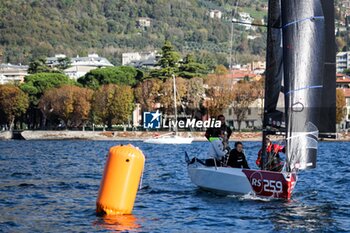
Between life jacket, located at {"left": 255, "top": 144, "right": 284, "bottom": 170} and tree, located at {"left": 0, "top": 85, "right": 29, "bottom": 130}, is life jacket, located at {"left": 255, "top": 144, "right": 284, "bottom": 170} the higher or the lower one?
the lower one

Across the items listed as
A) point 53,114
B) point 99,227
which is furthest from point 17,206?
point 53,114

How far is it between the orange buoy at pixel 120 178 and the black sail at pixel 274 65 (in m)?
5.41

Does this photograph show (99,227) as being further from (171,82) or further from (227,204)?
(171,82)

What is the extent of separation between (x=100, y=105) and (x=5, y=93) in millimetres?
17922

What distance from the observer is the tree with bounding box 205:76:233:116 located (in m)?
115

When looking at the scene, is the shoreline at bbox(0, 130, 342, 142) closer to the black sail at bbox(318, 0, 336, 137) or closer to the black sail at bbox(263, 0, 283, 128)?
the black sail at bbox(263, 0, 283, 128)

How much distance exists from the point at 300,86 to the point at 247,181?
2938mm

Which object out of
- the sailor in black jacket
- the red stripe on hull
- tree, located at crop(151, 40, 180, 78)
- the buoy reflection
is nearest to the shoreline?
tree, located at crop(151, 40, 180, 78)

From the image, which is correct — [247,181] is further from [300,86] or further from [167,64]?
[167,64]

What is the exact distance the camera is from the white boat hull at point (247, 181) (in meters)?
25.8

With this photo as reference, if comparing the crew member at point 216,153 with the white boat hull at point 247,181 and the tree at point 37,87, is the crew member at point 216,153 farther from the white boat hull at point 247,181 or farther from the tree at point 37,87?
the tree at point 37,87

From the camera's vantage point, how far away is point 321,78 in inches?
1018

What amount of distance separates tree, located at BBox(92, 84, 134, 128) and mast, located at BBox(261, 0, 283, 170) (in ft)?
292

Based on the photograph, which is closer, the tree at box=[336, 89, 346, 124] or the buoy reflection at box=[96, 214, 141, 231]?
the buoy reflection at box=[96, 214, 141, 231]
